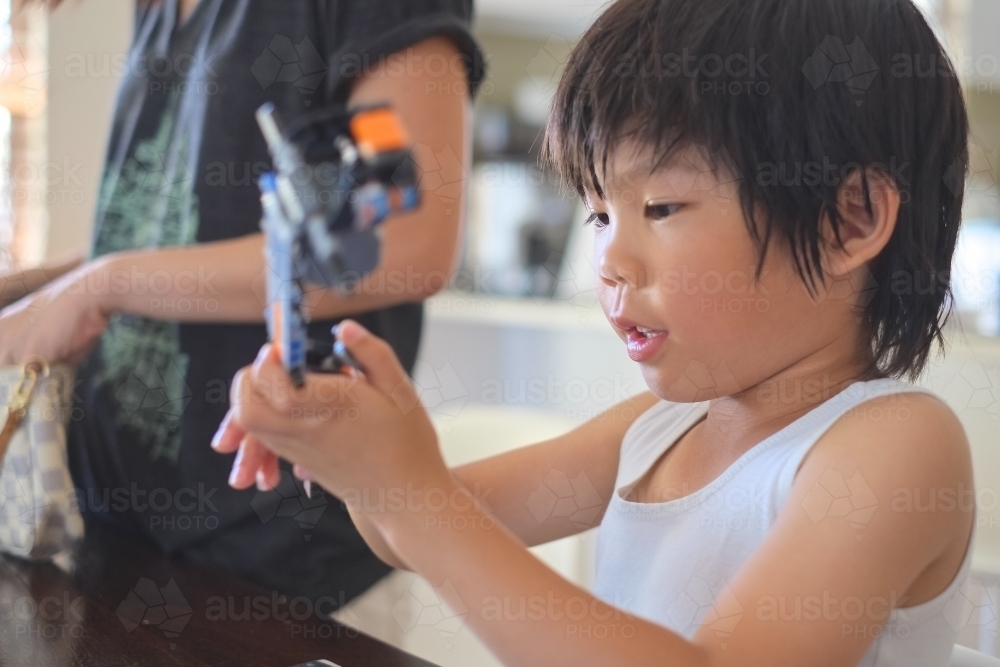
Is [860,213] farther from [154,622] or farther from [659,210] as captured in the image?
[154,622]

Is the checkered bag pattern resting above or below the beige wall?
below

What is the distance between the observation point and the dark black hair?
595 millimetres

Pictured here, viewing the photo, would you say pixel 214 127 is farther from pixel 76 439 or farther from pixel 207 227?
pixel 76 439

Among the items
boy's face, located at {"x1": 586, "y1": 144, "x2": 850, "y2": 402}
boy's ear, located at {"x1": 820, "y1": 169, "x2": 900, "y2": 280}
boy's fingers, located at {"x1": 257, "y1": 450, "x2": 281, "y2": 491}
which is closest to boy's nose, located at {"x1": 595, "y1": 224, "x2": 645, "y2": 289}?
boy's face, located at {"x1": 586, "y1": 144, "x2": 850, "y2": 402}

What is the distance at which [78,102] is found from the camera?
155 centimetres

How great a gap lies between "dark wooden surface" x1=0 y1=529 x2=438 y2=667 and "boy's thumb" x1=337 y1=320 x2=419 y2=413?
233 mm

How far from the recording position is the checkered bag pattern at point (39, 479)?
85 cm

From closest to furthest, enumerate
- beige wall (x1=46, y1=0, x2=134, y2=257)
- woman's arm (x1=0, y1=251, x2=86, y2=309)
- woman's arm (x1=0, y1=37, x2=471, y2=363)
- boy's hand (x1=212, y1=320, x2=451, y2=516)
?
boy's hand (x1=212, y1=320, x2=451, y2=516)
woman's arm (x1=0, y1=37, x2=471, y2=363)
woman's arm (x1=0, y1=251, x2=86, y2=309)
beige wall (x1=46, y1=0, x2=134, y2=257)

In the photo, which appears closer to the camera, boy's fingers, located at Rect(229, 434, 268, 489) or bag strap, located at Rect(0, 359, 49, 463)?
boy's fingers, located at Rect(229, 434, 268, 489)

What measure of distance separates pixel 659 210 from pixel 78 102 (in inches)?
48.4

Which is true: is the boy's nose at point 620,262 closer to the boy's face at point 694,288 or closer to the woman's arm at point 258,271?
the boy's face at point 694,288

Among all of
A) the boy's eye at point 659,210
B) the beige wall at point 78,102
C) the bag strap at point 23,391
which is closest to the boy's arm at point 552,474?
the boy's eye at point 659,210

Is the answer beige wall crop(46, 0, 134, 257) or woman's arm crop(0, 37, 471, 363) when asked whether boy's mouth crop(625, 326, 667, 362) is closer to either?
woman's arm crop(0, 37, 471, 363)

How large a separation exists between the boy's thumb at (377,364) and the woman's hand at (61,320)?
1.41 feet
